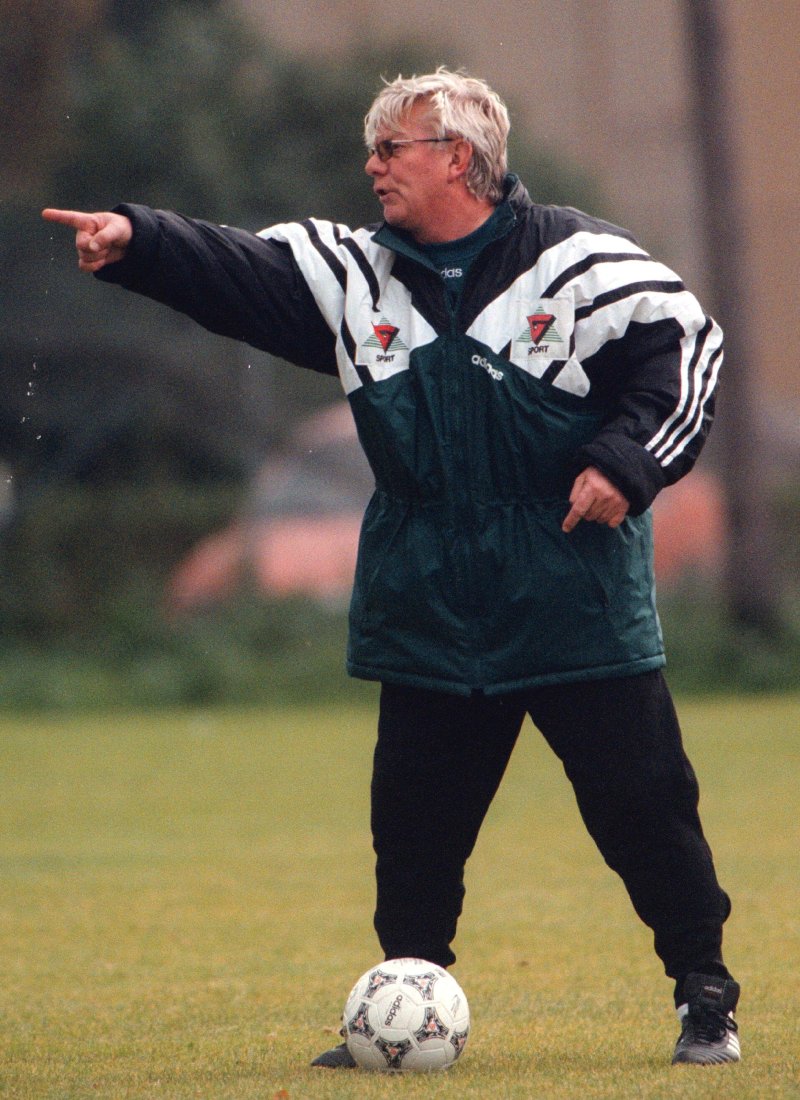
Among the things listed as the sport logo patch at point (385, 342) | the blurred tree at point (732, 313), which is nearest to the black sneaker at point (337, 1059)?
the sport logo patch at point (385, 342)

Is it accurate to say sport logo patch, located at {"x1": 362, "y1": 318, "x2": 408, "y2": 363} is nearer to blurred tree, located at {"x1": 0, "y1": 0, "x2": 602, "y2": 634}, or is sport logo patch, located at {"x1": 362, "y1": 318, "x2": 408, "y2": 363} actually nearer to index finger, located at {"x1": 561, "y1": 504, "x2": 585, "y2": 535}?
index finger, located at {"x1": 561, "y1": 504, "x2": 585, "y2": 535}

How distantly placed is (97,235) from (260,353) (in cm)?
1802

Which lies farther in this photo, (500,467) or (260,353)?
(260,353)

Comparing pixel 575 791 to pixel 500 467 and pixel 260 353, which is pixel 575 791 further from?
pixel 260 353

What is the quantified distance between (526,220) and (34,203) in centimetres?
2032

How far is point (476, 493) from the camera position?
3.74 meters

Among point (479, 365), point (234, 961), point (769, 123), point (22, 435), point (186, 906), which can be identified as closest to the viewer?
point (479, 365)

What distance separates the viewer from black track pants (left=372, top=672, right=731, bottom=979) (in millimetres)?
3732

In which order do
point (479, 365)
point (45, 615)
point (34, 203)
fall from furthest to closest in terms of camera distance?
point (34, 203) < point (45, 615) < point (479, 365)

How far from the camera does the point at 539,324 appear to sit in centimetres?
371

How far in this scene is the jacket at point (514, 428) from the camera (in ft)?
12.1

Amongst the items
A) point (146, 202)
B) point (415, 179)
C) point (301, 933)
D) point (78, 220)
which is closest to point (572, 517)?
point (415, 179)

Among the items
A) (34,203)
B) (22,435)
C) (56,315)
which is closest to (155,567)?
(22,435)

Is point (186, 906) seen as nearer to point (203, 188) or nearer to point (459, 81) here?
point (459, 81)
